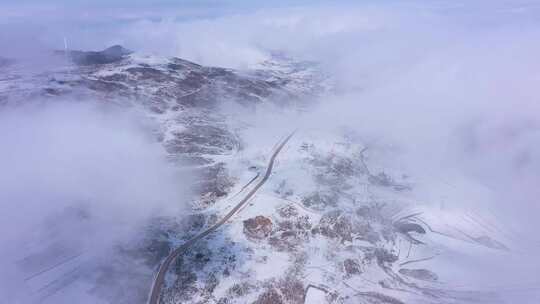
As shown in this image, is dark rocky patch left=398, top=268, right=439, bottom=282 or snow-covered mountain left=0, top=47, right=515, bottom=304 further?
dark rocky patch left=398, top=268, right=439, bottom=282

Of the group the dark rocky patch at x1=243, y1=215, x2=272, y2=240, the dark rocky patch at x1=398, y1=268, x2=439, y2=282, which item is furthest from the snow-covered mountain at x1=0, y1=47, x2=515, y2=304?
the dark rocky patch at x1=243, y1=215, x2=272, y2=240

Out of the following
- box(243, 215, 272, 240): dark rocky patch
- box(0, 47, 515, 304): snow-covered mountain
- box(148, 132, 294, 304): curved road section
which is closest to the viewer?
box(148, 132, 294, 304): curved road section

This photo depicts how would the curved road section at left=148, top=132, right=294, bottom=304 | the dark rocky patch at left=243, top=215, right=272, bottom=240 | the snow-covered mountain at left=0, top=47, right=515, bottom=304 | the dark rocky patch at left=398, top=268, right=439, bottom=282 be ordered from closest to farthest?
the curved road section at left=148, top=132, right=294, bottom=304 < the snow-covered mountain at left=0, top=47, right=515, bottom=304 < the dark rocky patch at left=398, top=268, right=439, bottom=282 < the dark rocky patch at left=243, top=215, right=272, bottom=240

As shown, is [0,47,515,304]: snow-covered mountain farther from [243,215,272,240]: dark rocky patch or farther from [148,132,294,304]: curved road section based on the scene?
[148,132,294,304]: curved road section

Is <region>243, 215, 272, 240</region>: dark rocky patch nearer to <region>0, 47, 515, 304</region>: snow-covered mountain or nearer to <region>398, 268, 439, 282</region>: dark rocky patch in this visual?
<region>0, 47, 515, 304</region>: snow-covered mountain

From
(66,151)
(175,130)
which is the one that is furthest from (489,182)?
(66,151)

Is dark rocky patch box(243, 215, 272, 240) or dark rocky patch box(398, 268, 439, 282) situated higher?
dark rocky patch box(243, 215, 272, 240)

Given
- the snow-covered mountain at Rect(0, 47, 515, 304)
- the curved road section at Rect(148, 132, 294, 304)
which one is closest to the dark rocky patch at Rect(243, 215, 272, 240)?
the snow-covered mountain at Rect(0, 47, 515, 304)

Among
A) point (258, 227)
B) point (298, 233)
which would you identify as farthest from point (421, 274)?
point (258, 227)
